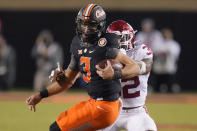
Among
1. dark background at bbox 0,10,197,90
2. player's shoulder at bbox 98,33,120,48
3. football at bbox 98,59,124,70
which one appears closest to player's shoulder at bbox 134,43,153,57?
player's shoulder at bbox 98,33,120,48

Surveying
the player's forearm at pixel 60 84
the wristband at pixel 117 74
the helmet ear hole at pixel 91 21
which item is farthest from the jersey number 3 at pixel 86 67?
the wristband at pixel 117 74

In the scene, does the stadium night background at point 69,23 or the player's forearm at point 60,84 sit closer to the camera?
the player's forearm at point 60,84

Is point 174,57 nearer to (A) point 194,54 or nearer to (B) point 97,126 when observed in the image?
(A) point 194,54

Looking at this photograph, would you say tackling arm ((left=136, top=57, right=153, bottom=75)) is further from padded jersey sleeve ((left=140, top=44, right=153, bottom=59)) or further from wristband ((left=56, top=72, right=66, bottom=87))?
wristband ((left=56, top=72, right=66, bottom=87))

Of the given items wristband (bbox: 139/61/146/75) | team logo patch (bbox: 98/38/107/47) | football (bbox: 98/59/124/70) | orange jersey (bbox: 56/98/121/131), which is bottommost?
orange jersey (bbox: 56/98/121/131)

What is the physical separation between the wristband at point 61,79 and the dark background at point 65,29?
10.6m

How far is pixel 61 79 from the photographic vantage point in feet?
16.3

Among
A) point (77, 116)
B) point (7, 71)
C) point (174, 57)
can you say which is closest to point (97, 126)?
point (77, 116)

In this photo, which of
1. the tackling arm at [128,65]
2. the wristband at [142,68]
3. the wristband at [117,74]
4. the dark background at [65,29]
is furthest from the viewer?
the dark background at [65,29]

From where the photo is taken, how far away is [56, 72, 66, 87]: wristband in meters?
4.95

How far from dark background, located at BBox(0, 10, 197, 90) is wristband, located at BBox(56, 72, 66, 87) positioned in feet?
34.7

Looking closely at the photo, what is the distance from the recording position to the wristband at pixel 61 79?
4949 millimetres

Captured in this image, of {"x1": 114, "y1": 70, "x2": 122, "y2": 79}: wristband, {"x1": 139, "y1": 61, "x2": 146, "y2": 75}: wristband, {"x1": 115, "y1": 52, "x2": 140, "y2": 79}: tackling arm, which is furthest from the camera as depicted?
{"x1": 139, "y1": 61, "x2": 146, "y2": 75}: wristband

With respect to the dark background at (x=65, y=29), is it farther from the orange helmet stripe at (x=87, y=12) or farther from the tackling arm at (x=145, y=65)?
the orange helmet stripe at (x=87, y=12)
